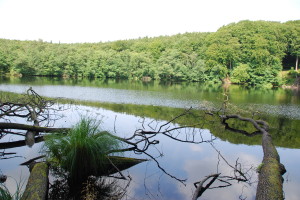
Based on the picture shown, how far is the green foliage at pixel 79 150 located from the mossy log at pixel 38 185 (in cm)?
39

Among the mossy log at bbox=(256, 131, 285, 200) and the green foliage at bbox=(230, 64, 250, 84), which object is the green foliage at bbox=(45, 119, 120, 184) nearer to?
the mossy log at bbox=(256, 131, 285, 200)

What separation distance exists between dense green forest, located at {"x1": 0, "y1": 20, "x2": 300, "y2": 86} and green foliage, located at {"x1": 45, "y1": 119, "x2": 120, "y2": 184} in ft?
151

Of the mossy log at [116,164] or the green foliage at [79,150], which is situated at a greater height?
the green foliage at [79,150]

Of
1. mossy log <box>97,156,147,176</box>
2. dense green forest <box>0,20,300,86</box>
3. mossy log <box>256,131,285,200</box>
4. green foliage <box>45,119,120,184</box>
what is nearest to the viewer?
mossy log <box>256,131,285,200</box>

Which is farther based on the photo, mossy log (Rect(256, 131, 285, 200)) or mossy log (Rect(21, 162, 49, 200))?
mossy log (Rect(256, 131, 285, 200))

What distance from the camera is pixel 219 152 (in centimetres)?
909

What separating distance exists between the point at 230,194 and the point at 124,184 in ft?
7.88

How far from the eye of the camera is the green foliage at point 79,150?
5.70 metres

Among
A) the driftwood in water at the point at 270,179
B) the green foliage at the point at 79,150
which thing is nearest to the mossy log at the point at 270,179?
the driftwood in water at the point at 270,179

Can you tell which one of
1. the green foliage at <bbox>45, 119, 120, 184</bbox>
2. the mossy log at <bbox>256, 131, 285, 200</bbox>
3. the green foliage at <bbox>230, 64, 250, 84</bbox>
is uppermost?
the green foliage at <bbox>230, 64, 250, 84</bbox>

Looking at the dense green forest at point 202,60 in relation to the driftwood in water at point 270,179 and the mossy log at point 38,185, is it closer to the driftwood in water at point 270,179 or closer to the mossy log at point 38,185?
the driftwood in water at point 270,179

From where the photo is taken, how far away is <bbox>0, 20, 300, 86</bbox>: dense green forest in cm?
4900

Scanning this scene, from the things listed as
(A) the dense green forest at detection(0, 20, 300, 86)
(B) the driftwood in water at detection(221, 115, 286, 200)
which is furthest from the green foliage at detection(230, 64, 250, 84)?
(B) the driftwood in water at detection(221, 115, 286, 200)

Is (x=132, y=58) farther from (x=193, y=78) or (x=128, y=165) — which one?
(x=128, y=165)
